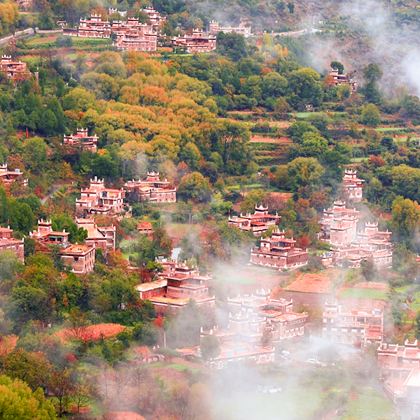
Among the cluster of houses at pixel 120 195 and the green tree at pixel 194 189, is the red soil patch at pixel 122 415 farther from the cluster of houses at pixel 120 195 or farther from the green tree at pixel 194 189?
the green tree at pixel 194 189

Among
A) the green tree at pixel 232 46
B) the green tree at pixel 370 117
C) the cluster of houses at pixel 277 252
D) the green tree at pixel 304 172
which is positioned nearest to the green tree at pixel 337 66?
the green tree at pixel 232 46

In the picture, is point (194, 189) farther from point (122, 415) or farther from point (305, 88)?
point (122, 415)

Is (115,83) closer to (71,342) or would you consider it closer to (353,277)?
(353,277)

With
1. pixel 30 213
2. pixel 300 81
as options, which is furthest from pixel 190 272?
pixel 300 81

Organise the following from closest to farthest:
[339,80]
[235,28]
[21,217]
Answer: [21,217] < [339,80] < [235,28]

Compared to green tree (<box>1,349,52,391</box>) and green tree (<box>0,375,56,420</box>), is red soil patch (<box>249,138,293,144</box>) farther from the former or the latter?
green tree (<box>0,375,56,420</box>)

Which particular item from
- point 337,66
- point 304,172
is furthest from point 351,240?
point 337,66
